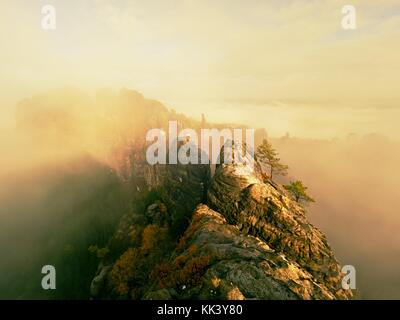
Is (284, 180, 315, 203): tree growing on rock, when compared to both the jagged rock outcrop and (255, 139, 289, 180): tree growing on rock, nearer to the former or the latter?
(255, 139, 289, 180): tree growing on rock

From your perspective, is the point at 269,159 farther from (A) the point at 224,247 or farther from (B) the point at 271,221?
(A) the point at 224,247

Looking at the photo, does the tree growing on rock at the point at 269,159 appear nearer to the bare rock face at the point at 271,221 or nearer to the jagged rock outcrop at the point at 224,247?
the jagged rock outcrop at the point at 224,247

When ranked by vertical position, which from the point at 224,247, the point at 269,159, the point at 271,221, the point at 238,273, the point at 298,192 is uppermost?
the point at 269,159

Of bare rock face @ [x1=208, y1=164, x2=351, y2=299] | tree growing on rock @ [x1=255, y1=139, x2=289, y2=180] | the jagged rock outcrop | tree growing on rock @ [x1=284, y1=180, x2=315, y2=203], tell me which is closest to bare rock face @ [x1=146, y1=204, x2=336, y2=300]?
the jagged rock outcrop

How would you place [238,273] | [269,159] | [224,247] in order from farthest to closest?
[269,159] < [224,247] < [238,273]

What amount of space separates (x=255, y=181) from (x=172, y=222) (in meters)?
20.8

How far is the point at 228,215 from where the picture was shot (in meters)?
70.2

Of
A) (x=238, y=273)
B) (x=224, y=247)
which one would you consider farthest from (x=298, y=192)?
(x=238, y=273)

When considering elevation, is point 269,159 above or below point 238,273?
above

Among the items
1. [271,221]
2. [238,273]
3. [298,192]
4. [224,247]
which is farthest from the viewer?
[298,192]

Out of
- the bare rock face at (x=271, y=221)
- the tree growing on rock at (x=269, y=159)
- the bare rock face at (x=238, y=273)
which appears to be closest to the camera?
the bare rock face at (x=238, y=273)

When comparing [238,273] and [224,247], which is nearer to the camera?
[238,273]

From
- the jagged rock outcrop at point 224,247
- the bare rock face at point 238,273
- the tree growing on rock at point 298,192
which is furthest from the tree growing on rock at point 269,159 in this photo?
the bare rock face at point 238,273
